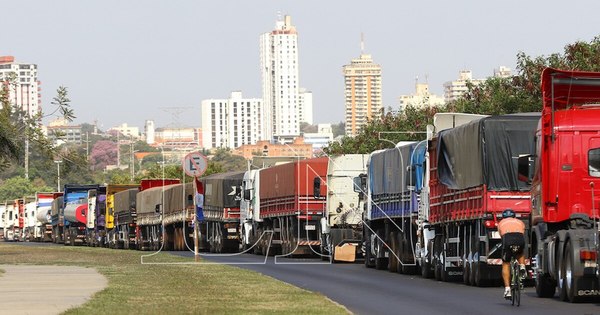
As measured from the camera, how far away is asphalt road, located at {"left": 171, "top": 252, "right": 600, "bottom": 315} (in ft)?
82.7

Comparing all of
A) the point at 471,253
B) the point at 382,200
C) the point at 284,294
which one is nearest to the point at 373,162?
the point at 382,200

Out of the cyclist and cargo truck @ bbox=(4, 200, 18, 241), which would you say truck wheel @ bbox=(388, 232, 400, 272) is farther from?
cargo truck @ bbox=(4, 200, 18, 241)

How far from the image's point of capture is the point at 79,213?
316 ft

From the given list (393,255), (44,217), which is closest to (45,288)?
(393,255)

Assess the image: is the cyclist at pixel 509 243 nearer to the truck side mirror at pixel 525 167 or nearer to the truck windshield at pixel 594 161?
the truck windshield at pixel 594 161

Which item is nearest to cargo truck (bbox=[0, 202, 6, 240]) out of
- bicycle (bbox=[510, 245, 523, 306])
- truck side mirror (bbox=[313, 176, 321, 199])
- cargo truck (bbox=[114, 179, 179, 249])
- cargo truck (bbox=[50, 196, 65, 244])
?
cargo truck (bbox=[50, 196, 65, 244])

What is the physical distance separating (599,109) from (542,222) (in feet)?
6.78

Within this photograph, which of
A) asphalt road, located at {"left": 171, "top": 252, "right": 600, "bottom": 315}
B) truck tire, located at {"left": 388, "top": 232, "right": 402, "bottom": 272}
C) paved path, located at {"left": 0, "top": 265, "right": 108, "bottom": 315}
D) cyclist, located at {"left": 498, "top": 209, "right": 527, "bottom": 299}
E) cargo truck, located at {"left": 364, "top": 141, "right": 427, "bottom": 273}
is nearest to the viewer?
asphalt road, located at {"left": 171, "top": 252, "right": 600, "bottom": 315}

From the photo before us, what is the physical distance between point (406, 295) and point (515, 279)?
4447 millimetres

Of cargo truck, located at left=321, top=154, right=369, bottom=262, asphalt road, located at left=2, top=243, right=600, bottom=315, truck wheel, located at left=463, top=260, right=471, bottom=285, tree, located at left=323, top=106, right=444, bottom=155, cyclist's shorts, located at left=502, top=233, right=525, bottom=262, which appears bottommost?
asphalt road, located at left=2, top=243, right=600, bottom=315

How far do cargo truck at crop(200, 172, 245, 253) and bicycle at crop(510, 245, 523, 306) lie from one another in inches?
1623

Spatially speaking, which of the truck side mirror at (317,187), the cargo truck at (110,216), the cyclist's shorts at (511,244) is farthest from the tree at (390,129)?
the cyclist's shorts at (511,244)

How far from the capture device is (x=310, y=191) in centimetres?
5575

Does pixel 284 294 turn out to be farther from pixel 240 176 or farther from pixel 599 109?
pixel 240 176
